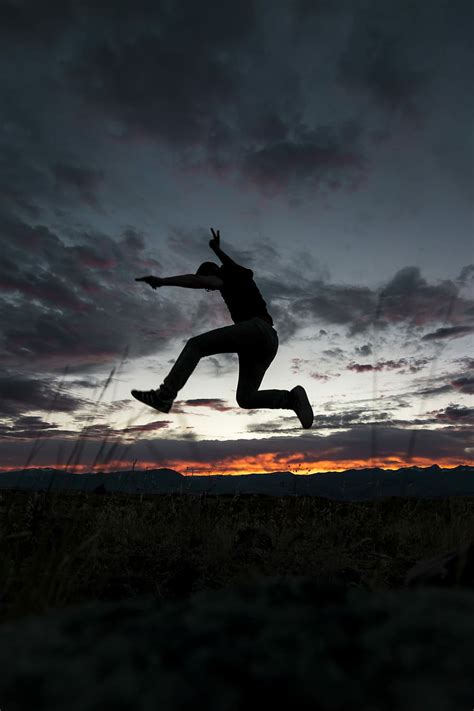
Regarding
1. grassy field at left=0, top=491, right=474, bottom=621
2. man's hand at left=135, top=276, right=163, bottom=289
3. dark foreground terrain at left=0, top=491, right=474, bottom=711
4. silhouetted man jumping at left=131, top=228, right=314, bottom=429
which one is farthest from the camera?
silhouetted man jumping at left=131, top=228, right=314, bottom=429

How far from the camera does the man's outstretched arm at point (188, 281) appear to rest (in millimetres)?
5512

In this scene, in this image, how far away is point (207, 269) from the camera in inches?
252

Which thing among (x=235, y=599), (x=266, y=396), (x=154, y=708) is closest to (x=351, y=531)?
(x=266, y=396)

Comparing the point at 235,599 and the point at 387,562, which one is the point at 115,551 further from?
the point at 235,599

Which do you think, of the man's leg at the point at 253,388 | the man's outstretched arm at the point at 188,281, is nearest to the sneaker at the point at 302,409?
the man's leg at the point at 253,388

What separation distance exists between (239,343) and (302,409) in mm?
1587

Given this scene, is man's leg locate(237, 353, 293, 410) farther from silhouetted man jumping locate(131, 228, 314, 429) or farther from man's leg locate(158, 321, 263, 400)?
man's leg locate(158, 321, 263, 400)

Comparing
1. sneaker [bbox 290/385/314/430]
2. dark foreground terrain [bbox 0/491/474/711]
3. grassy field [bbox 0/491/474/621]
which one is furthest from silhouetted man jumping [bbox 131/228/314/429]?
dark foreground terrain [bbox 0/491/474/711]

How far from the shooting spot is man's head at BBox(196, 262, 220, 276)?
20.8 ft

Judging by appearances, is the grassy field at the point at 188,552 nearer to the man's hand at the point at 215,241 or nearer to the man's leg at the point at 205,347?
the man's leg at the point at 205,347

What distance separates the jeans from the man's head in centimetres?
81

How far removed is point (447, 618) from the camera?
42.9 inches

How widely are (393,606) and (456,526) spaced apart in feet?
17.2

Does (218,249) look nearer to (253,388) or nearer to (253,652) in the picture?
(253,388)
